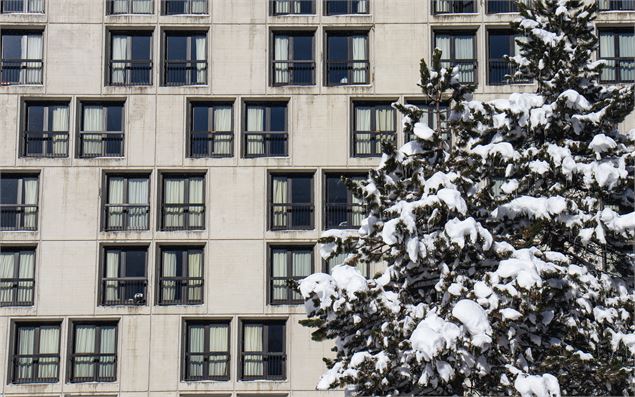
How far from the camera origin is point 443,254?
23062 mm

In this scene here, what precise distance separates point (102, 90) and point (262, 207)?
6582 millimetres

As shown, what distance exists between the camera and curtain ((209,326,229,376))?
121 ft

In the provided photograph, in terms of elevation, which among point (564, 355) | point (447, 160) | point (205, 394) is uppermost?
point (447, 160)

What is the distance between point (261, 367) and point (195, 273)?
12.1ft

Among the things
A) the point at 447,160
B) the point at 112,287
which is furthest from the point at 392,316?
the point at 112,287

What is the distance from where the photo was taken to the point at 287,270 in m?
37.5

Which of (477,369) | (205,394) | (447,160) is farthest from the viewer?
(205,394)

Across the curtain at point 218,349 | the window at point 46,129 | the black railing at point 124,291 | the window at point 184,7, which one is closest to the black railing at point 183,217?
the black railing at point 124,291

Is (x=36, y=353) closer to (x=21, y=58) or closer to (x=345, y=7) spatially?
(x=21, y=58)

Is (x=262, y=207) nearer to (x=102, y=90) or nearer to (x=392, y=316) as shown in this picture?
(x=102, y=90)

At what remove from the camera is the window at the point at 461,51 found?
38.8 meters

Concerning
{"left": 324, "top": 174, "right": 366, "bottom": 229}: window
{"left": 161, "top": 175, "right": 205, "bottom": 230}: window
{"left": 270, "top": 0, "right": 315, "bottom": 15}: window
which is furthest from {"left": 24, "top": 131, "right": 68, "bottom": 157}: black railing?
{"left": 324, "top": 174, "right": 366, "bottom": 229}: window

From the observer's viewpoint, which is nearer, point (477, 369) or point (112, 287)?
point (477, 369)

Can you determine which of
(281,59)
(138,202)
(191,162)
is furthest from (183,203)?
(281,59)
